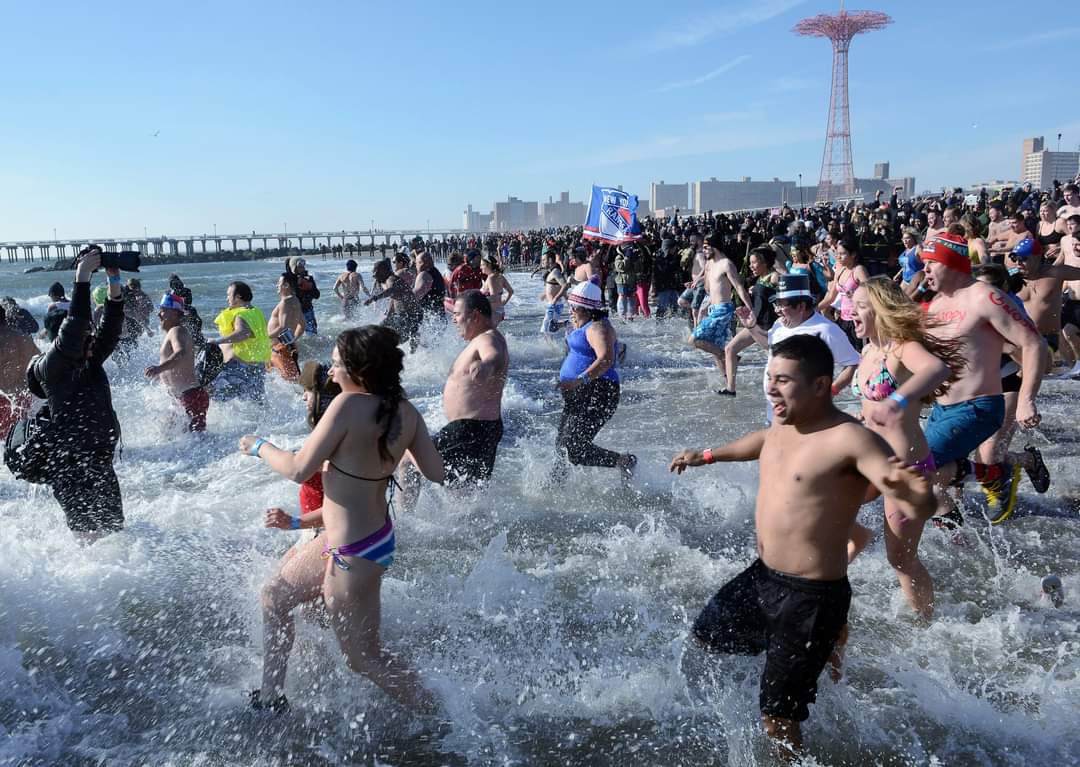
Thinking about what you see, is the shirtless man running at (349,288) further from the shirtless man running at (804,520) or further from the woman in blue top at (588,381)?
the shirtless man running at (804,520)

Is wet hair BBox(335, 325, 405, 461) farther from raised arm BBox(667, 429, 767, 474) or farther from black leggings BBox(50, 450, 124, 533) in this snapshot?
black leggings BBox(50, 450, 124, 533)

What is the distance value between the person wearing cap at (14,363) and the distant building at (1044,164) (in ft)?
138

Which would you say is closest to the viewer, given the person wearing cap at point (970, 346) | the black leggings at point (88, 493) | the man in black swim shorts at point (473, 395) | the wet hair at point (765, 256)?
the person wearing cap at point (970, 346)

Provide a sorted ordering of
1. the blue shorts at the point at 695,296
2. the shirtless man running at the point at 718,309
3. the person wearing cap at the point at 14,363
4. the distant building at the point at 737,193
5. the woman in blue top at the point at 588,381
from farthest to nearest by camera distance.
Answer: the distant building at the point at 737,193, the blue shorts at the point at 695,296, the shirtless man running at the point at 718,309, the woman in blue top at the point at 588,381, the person wearing cap at the point at 14,363

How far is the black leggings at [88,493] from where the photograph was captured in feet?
14.4

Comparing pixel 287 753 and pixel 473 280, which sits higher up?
pixel 473 280

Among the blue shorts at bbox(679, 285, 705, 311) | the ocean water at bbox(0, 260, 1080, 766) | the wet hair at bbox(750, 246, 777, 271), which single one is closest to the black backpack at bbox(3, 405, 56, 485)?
the ocean water at bbox(0, 260, 1080, 766)

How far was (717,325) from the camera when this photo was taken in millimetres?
9539

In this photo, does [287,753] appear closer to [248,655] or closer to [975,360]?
[248,655]

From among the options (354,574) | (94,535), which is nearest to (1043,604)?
(354,574)

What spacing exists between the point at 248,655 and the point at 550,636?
4.65ft

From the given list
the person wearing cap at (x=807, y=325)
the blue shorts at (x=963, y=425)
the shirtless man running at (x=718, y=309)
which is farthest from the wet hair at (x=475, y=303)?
the shirtless man running at (x=718, y=309)

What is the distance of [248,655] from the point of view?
3.74 m

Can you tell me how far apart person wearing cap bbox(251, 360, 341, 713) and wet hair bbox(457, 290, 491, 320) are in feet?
5.76
